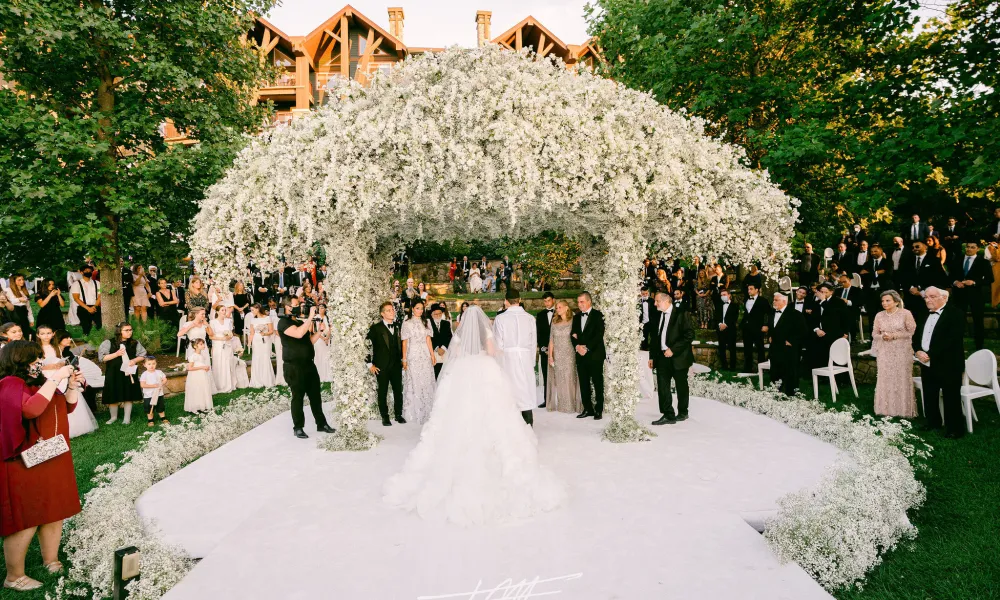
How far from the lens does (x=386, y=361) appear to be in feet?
31.7

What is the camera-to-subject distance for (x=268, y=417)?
10945 mm

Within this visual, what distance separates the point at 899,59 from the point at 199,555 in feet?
50.6

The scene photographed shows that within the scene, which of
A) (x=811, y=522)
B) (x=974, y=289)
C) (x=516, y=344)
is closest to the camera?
(x=811, y=522)

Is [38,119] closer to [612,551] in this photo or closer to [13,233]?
[13,233]

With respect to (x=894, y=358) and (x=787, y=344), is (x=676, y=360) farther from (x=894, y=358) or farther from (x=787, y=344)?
(x=894, y=358)

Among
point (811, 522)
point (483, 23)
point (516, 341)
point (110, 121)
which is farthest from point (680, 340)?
point (483, 23)

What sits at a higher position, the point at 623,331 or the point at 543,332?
the point at 623,331

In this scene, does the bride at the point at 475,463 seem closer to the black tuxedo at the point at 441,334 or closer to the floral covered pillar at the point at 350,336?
the floral covered pillar at the point at 350,336

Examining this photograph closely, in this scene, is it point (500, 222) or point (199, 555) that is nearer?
point (199, 555)

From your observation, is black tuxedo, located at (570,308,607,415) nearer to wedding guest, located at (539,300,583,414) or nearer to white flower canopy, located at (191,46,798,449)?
wedding guest, located at (539,300,583,414)

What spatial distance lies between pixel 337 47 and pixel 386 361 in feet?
121

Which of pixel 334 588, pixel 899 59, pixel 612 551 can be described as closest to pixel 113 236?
pixel 334 588

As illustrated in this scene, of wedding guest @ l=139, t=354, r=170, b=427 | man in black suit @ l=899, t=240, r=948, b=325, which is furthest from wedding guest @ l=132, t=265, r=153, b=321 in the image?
man in black suit @ l=899, t=240, r=948, b=325

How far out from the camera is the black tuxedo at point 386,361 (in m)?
9.65
